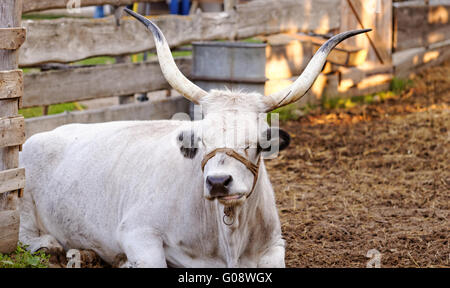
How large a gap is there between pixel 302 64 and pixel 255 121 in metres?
5.62

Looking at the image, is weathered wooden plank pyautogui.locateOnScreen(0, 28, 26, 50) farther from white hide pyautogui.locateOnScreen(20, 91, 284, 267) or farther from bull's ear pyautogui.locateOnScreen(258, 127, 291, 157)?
bull's ear pyautogui.locateOnScreen(258, 127, 291, 157)

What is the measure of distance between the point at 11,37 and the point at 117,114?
325 centimetres

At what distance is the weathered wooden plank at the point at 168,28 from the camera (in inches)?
277

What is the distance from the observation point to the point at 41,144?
5.56 metres

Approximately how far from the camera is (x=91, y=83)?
24.7ft

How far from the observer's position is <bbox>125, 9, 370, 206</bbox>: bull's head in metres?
3.84

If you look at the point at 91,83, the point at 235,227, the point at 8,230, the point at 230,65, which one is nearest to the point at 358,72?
the point at 230,65

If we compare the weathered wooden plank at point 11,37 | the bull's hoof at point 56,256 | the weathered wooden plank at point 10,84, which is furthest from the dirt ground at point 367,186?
the weathered wooden plank at point 11,37

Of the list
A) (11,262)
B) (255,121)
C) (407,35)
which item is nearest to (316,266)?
(255,121)

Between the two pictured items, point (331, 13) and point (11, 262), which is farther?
point (331, 13)

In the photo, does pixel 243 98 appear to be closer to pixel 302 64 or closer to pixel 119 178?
pixel 119 178

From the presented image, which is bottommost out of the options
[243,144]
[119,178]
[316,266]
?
[316,266]

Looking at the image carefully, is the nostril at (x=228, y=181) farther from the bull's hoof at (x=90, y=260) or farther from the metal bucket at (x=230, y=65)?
the metal bucket at (x=230, y=65)

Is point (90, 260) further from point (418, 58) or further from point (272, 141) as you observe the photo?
point (418, 58)
